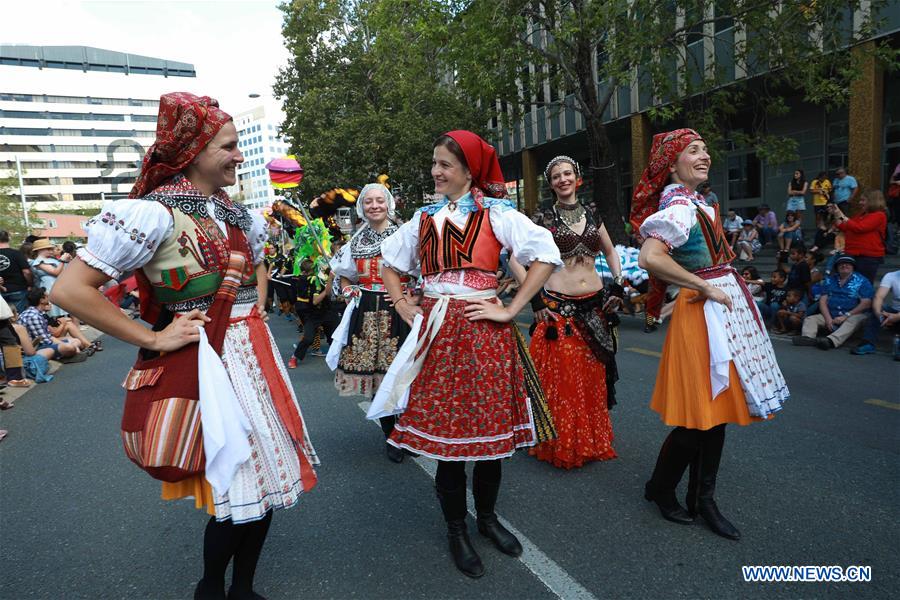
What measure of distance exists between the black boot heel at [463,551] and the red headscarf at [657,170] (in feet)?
5.69

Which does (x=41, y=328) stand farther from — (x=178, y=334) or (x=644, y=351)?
(x=644, y=351)

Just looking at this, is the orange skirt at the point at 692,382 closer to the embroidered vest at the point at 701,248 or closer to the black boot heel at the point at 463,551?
the embroidered vest at the point at 701,248

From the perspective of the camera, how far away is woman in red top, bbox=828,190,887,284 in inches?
298

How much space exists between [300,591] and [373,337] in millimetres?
2019

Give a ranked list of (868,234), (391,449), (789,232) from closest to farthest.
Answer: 1. (391,449)
2. (868,234)
3. (789,232)

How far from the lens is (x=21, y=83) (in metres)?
82.9

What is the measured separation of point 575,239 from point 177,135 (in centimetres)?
260

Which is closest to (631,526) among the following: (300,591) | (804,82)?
(300,591)

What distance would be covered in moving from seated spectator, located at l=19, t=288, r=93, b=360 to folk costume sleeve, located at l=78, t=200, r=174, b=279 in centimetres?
818

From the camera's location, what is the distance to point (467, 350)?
8.39 ft

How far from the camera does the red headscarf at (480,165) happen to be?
2623 millimetres

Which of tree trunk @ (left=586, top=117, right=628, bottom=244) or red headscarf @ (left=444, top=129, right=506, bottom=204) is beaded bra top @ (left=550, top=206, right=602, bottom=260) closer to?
red headscarf @ (left=444, top=129, right=506, bottom=204)

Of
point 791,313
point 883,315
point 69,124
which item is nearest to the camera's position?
point 883,315

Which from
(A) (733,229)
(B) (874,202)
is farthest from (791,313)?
(A) (733,229)
